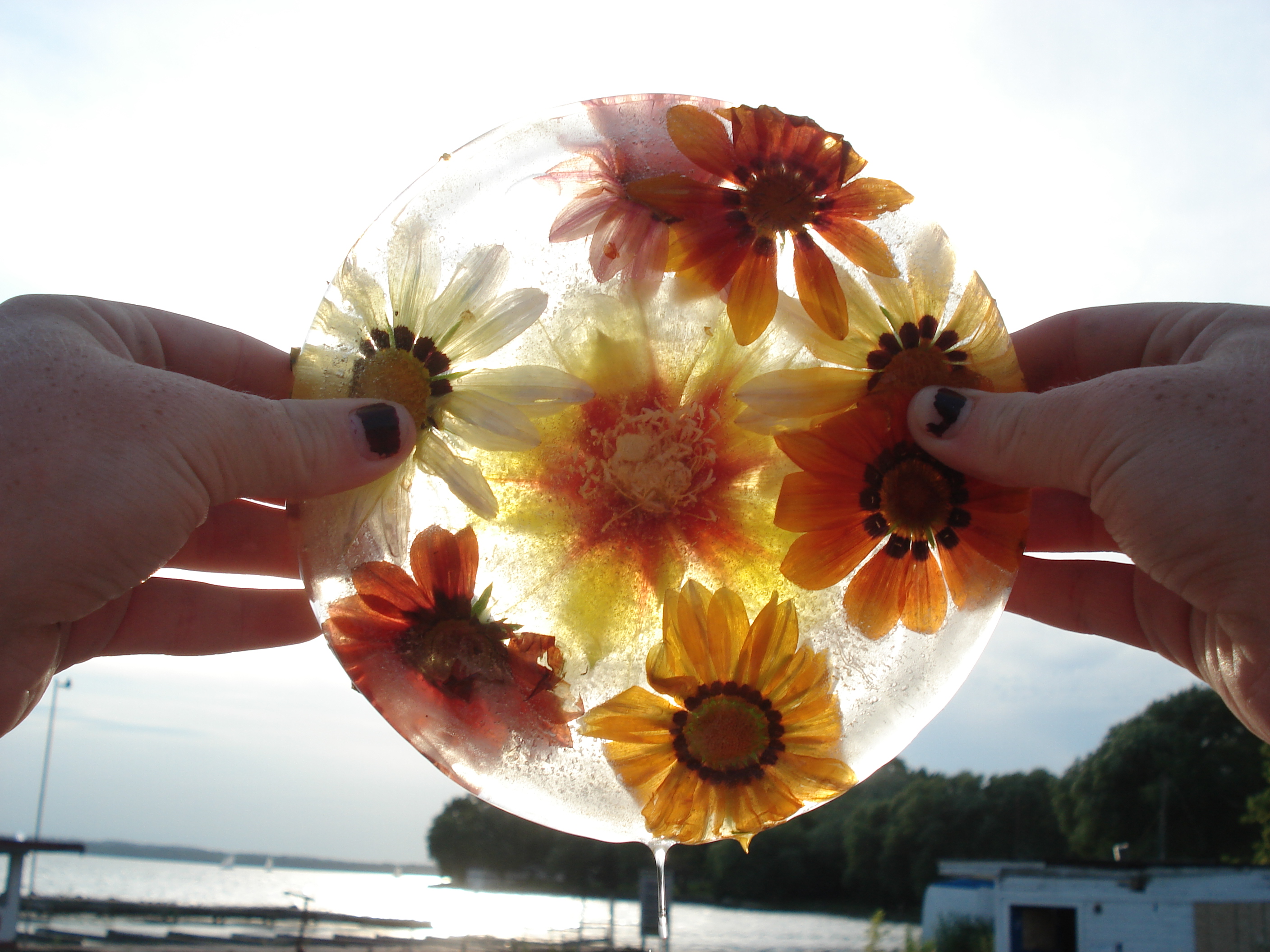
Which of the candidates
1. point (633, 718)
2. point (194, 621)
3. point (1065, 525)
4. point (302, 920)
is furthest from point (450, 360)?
point (302, 920)

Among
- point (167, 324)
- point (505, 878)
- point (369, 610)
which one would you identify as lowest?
point (505, 878)

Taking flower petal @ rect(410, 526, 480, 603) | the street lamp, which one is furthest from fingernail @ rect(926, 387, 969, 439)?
the street lamp

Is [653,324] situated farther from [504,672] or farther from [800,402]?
[504,672]

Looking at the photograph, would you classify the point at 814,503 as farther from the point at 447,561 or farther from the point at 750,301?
the point at 447,561

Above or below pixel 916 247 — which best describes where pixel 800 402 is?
below

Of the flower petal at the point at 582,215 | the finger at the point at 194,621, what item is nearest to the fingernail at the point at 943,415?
the flower petal at the point at 582,215

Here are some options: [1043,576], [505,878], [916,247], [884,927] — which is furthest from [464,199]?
[505,878]

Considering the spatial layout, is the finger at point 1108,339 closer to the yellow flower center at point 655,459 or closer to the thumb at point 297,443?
the yellow flower center at point 655,459

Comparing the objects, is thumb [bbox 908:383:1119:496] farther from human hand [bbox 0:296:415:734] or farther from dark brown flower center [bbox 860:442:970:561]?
human hand [bbox 0:296:415:734]
